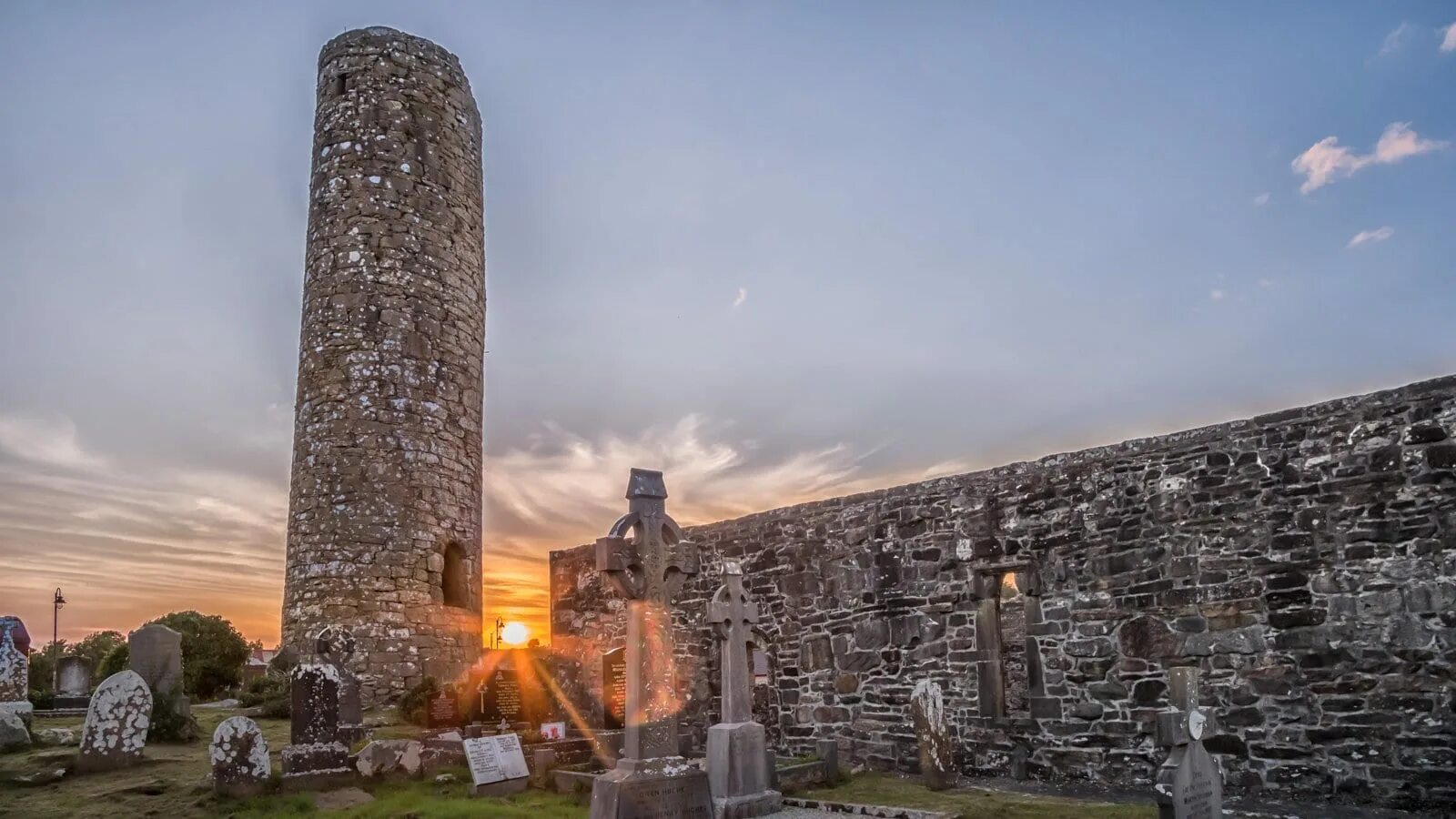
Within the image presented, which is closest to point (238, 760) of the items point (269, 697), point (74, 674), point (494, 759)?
point (494, 759)

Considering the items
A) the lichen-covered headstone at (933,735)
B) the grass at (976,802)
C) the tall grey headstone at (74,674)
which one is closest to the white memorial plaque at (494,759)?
the grass at (976,802)

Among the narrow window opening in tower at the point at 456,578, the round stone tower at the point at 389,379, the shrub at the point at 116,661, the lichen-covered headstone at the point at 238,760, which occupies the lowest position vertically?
the lichen-covered headstone at the point at 238,760

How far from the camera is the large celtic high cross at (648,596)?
792 centimetres

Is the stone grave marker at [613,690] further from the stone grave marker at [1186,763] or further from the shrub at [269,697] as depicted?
the stone grave marker at [1186,763]

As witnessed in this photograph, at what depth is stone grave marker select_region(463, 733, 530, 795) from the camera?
9.82m

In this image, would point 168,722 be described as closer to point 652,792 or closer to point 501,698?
point 501,698

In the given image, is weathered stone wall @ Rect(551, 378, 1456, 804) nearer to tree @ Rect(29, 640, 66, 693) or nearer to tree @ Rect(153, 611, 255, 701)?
tree @ Rect(153, 611, 255, 701)

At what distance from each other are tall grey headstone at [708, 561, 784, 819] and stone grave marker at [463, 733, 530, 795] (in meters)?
2.33

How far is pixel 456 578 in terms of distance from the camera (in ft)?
51.8

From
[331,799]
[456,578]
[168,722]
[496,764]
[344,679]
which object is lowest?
[331,799]

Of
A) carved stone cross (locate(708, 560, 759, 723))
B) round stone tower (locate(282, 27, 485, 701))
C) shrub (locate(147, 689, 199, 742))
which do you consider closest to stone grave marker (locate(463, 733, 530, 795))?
carved stone cross (locate(708, 560, 759, 723))

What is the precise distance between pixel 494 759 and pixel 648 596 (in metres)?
3.30

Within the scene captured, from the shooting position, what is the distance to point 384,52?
52.7ft

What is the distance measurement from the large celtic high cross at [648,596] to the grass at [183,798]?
1428mm
